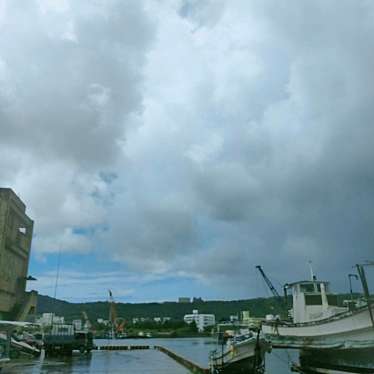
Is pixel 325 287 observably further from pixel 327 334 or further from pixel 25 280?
pixel 25 280

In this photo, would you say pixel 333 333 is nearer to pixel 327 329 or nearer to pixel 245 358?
pixel 327 329

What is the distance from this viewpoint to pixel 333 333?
89.4 ft

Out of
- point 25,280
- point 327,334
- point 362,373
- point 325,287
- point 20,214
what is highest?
point 20,214

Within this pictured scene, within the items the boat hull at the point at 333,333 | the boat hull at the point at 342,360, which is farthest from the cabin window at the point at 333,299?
the boat hull at the point at 342,360

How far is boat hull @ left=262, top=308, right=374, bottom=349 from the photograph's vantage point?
23.3 m

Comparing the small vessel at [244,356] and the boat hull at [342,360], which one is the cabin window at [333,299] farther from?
the small vessel at [244,356]

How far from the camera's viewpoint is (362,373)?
78.2 ft

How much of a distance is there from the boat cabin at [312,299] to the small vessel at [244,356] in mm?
8979

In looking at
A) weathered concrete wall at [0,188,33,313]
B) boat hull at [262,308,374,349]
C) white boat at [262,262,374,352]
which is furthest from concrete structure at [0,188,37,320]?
boat hull at [262,308,374,349]

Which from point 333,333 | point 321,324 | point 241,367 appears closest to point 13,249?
point 241,367

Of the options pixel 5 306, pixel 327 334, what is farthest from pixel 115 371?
pixel 5 306

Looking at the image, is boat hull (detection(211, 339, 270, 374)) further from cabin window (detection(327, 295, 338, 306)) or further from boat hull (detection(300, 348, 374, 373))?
cabin window (detection(327, 295, 338, 306))

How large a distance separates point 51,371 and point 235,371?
10.7 meters

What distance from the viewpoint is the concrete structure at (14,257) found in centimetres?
4834
